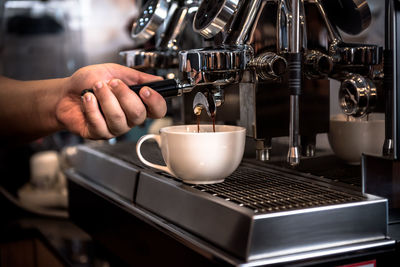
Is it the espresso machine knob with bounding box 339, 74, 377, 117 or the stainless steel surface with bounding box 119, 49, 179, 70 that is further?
the stainless steel surface with bounding box 119, 49, 179, 70

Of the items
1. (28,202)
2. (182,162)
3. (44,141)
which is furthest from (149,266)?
(44,141)

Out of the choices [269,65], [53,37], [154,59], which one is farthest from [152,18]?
[53,37]

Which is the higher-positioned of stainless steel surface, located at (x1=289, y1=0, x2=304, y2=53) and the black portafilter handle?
stainless steel surface, located at (x1=289, y1=0, x2=304, y2=53)

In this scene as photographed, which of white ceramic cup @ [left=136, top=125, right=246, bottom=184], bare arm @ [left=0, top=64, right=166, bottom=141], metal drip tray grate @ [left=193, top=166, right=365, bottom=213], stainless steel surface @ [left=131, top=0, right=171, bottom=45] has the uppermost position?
stainless steel surface @ [left=131, top=0, right=171, bottom=45]

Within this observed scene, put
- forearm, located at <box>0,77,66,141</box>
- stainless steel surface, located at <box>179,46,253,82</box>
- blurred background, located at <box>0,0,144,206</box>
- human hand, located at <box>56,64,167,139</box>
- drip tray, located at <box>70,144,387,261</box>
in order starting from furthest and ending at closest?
blurred background, located at <box>0,0,144,206</box>
forearm, located at <box>0,77,66,141</box>
human hand, located at <box>56,64,167,139</box>
stainless steel surface, located at <box>179,46,253,82</box>
drip tray, located at <box>70,144,387,261</box>

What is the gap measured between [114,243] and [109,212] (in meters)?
0.05

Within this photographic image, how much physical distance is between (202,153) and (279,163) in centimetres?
16

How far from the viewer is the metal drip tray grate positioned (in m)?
0.61

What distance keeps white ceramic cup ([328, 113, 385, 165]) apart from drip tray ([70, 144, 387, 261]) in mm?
57

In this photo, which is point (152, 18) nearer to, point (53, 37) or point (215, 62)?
point (215, 62)

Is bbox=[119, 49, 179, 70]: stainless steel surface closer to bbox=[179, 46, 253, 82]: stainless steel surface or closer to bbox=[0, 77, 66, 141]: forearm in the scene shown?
bbox=[0, 77, 66, 141]: forearm

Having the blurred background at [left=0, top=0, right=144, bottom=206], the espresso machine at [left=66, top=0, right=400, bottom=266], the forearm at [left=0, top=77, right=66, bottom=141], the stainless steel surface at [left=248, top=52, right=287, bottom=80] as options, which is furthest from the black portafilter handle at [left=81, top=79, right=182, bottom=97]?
the blurred background at [left=0, top=0, right=144, bottom=206]

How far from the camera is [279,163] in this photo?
81 centimetres

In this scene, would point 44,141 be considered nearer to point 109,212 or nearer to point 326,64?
point 109,212
